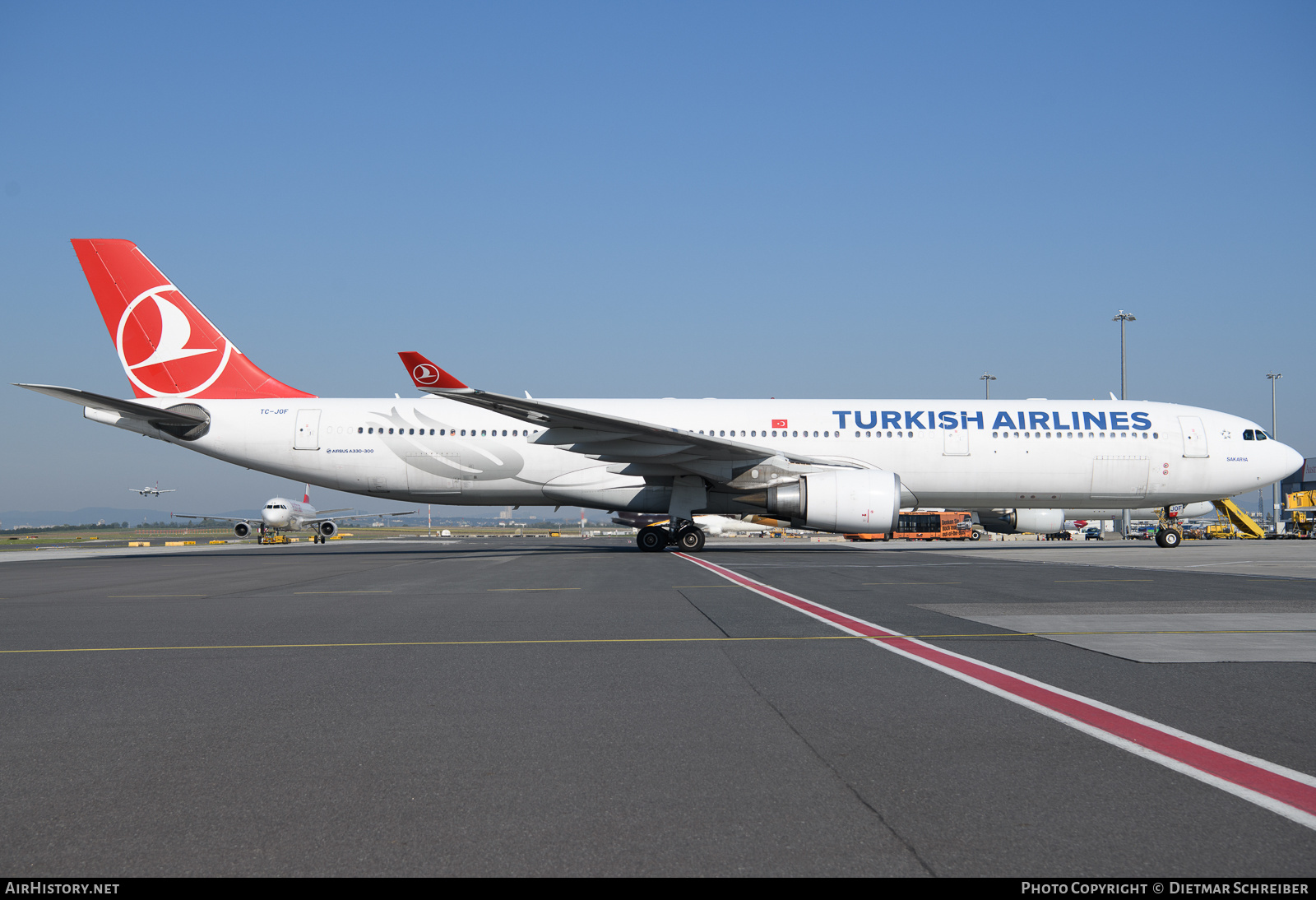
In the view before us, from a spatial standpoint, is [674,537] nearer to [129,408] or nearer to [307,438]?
[307,438]

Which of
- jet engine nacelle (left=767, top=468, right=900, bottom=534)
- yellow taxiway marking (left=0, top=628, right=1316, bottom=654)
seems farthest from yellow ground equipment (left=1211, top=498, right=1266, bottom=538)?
yellow taxiway marking (left=0, top=628, right=1316, bottom=654)

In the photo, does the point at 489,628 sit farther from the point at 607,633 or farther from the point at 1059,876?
the point at 1059,876

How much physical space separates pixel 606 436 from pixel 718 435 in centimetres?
368

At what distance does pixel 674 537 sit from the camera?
75.2 feet

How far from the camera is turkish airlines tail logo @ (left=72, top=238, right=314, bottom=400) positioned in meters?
23.0

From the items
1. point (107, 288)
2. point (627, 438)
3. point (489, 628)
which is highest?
point (107, 288)

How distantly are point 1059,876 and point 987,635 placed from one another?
5.02 m

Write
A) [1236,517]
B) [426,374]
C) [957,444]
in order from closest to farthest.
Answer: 1. [426,374]
2. [957,444]
3. [1236,517]

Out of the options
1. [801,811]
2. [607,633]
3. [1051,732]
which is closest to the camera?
[801,811]

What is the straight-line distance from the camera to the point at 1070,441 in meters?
22.9

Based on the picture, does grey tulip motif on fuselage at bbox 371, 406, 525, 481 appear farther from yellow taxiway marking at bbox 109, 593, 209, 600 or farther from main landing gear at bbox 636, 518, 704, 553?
yellow taxiway marking at bbox 109, 593, 209, 600

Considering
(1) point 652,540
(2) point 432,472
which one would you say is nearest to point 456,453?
Result: (2) point 432,472

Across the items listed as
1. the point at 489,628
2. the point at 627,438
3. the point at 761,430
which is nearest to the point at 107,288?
the point at 627,438

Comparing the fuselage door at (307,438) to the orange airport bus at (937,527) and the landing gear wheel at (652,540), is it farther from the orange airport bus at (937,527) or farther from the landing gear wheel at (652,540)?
the orange airport bus at (937,527)
